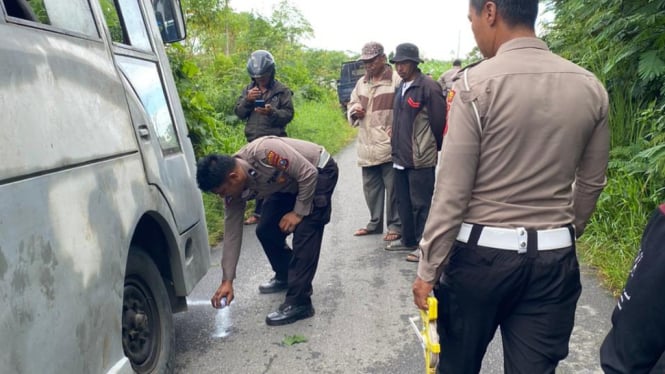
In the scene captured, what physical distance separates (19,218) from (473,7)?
1.63m

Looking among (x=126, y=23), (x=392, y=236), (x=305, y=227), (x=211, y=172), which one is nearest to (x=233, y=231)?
(x=305, y=227)

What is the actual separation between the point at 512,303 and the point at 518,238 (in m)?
0.26

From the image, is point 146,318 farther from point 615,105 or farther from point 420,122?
point 615,105

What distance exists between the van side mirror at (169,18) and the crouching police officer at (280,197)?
3.32ft

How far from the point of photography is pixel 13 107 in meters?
1.87

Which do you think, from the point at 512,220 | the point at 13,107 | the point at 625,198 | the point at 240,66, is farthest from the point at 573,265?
the point at 240,66

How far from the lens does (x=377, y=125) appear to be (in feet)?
19.6

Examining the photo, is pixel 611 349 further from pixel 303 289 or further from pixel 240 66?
pixel 240 66

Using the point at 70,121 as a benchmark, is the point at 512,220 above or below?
below

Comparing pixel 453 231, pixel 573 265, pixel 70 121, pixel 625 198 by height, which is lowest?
pixel 625 198

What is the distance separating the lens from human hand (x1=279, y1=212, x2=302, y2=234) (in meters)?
3.94

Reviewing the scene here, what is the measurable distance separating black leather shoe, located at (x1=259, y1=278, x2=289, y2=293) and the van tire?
1460 millimetres

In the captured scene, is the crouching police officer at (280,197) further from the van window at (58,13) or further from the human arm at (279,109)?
the human arm at (279,109)

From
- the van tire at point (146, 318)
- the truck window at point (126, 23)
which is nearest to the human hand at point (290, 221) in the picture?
the van tire at point (146, 318)
